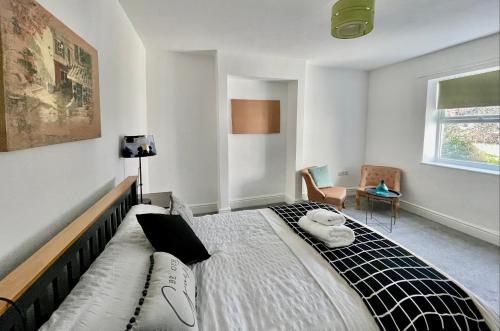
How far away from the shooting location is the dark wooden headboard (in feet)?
2.33

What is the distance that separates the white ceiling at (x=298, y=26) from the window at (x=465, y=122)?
571 mm

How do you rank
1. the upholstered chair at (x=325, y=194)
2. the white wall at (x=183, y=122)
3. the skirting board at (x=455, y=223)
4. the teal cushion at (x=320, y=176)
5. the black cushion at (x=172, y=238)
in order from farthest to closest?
the teal cushion at (x=320, y=176)
the upholstered chair at (x=325, y=194)
the white wall at (x=183, y=122)
the skirting board at (x=455, y=223)
the black cushion at (x=172, y=238)

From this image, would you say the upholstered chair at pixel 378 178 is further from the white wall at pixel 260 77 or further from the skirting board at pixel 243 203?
the skirting board at pixel 243 203

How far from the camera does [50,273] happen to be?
889 mm

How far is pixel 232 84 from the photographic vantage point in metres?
4.05

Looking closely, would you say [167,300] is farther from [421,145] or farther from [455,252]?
[421,145]

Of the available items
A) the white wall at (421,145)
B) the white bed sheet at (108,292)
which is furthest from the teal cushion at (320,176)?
the white bed sheet at (108,292)

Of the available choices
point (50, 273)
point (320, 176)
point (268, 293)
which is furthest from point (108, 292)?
point (320, 176)

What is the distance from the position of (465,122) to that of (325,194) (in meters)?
2.16

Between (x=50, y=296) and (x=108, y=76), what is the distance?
164cm

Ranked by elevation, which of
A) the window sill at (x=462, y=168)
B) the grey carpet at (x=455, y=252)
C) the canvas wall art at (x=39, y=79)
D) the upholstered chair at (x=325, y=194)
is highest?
the canvas wall art at (x=39, y=79)

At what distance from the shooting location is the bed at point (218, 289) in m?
0.82

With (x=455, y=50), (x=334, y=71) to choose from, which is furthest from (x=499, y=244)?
(x=334, y=71)

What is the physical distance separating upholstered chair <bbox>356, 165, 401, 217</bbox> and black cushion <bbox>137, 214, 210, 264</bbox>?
318 centimetres
